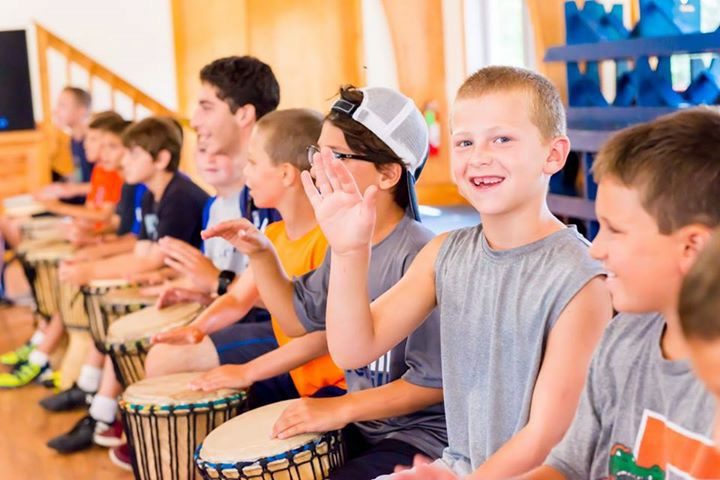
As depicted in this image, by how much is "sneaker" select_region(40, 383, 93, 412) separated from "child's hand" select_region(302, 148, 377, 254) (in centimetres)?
295

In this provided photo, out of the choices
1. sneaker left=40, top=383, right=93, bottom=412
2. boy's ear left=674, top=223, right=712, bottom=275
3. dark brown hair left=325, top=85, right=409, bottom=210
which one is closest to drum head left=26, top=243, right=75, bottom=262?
sneaker left=40, top=383, right=93, bottom=412

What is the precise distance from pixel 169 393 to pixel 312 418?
62 centimetres

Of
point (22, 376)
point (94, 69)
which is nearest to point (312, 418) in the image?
point (22, 376)

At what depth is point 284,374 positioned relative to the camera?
3074 millimetres

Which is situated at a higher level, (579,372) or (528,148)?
(528,148)

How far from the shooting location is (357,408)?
2395mm

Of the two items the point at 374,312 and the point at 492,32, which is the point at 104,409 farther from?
the point at 492,32

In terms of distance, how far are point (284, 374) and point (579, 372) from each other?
52.8 inches

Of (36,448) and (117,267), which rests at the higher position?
(117,267)

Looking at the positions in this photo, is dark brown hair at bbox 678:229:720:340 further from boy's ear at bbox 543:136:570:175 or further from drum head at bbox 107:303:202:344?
drum head at bbox 107:303:202:344

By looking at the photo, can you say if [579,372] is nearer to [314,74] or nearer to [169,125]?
[169,125]

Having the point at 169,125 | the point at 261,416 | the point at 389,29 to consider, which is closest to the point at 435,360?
the point at 261,416

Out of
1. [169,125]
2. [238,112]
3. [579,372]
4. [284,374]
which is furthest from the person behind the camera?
[169,125]

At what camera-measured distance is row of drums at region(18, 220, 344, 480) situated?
2408 mm
